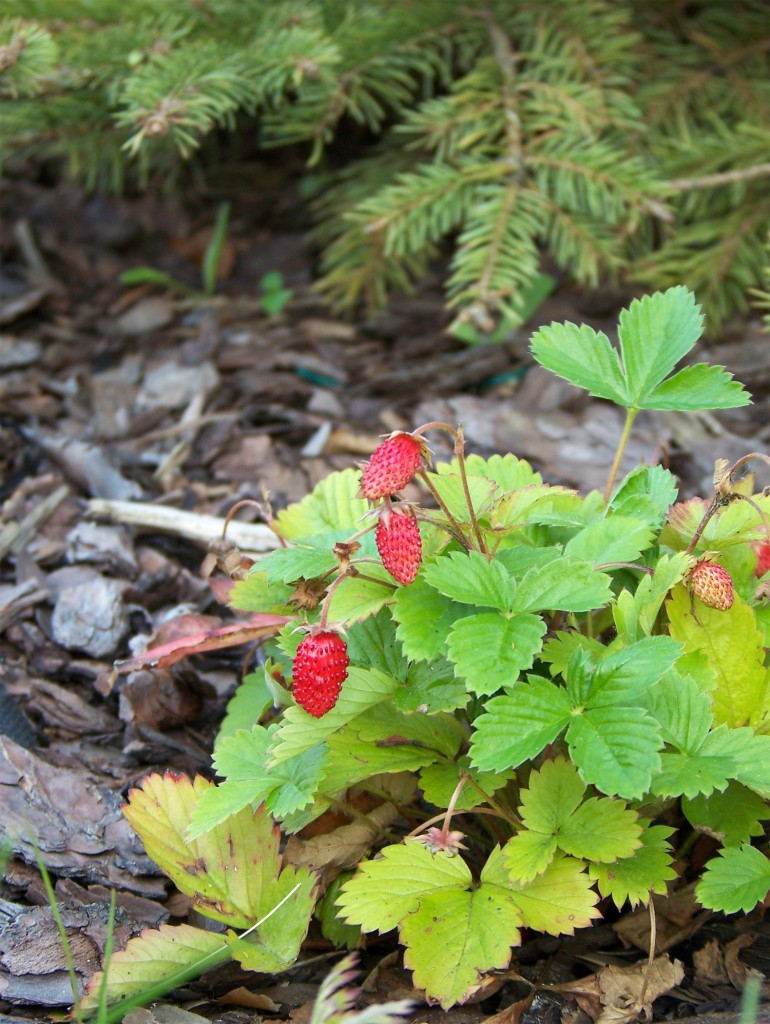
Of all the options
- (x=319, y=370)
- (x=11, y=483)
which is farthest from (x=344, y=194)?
(x=11, y=483)

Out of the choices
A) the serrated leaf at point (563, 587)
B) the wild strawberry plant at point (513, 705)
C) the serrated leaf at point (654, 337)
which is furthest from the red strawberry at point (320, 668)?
the serrated leaf at point (654, 337)

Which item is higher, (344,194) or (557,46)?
(557,46)

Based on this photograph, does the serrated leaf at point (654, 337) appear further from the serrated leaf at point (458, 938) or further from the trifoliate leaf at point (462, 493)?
the serrated leaf at point (458, 938)

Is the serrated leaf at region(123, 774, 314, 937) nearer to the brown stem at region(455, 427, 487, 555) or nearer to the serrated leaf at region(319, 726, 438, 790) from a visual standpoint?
the serrated leaf at region(319, 726, 438, 790)

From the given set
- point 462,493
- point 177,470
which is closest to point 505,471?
point 462,493

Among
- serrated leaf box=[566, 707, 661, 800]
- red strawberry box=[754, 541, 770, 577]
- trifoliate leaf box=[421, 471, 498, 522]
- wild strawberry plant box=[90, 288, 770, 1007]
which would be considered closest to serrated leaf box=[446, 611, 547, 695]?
wild strawberry plant box=[90, 288, 770, 1007]

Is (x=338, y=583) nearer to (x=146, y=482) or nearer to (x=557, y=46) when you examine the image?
(x=146, y=482)
